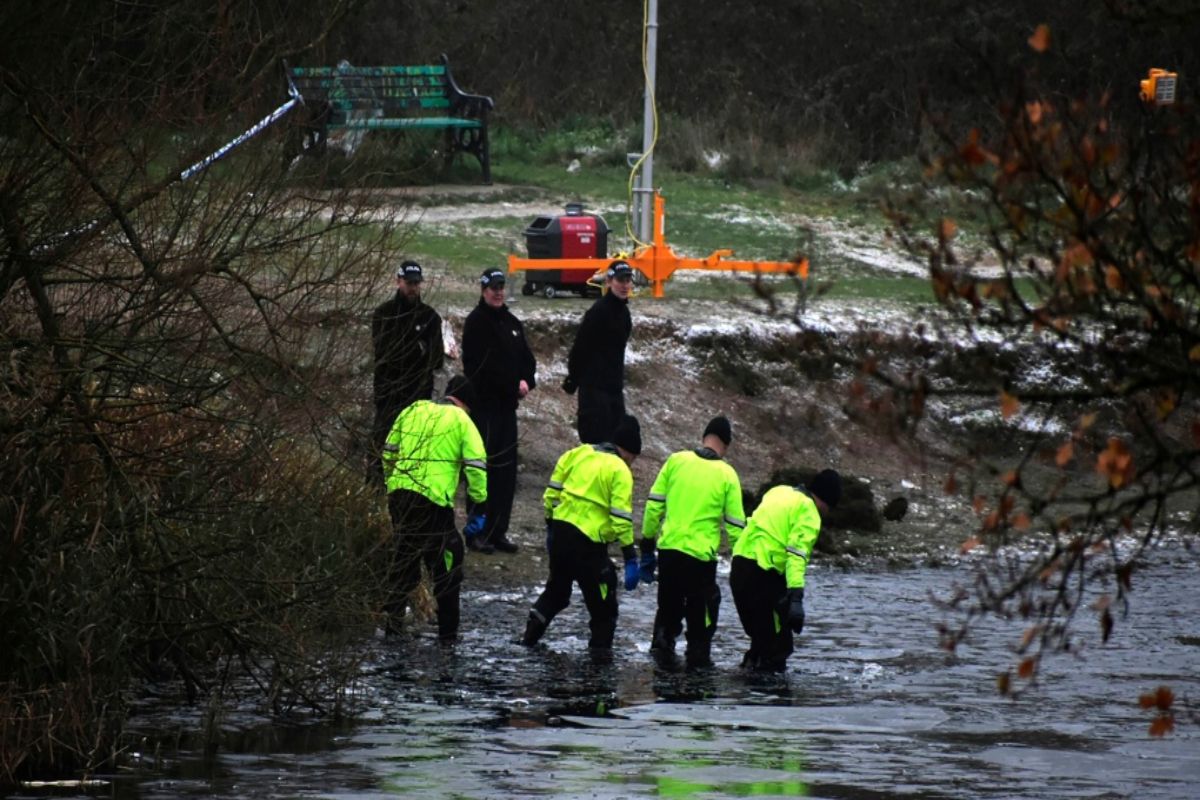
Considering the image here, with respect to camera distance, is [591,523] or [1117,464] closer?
[1117,464]

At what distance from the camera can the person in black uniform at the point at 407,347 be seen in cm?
1391

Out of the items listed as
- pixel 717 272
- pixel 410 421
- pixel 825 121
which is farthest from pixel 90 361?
pixel 825 121

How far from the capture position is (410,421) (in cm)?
1317

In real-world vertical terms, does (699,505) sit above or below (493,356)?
below

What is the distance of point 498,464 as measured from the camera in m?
15.8

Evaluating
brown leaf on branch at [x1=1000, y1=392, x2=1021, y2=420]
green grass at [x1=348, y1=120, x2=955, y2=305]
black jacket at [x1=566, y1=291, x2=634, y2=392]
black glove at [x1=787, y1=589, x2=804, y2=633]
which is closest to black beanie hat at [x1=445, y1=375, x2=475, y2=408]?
black jacket at [x1=566, y1=291, x2=634, y2=392]

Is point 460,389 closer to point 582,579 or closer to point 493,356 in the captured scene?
point 582,579

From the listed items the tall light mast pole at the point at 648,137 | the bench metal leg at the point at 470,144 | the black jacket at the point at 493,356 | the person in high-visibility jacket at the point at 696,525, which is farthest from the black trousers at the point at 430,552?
the bench metal leg at the point at 470,144

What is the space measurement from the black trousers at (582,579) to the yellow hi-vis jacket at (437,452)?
0.67 metres

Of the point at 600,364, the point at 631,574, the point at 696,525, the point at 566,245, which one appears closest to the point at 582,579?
the point at 631,574

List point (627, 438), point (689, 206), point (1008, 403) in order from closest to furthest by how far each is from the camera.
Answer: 1. point (1008, 403)
2. point (627, 438)
3. point (689, 206)

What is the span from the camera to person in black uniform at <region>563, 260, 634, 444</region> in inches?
667

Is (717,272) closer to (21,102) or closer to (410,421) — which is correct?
(410,421)

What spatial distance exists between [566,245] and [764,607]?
9.57 m
